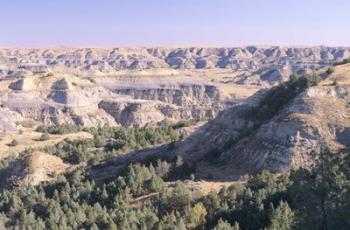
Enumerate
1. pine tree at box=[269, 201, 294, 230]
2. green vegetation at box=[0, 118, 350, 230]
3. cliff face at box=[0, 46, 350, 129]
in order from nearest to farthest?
green vegetation at box=[0, 118, 350, 230]
pine tree at box=[269, 201, 294, 230]
cliff face at box=[0, 46, 350, 129]

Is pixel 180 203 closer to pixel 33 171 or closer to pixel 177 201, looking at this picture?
pixel 177 201

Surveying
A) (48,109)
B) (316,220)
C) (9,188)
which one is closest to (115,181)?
(9,188)

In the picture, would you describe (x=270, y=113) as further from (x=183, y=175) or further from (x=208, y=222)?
(x=208, y=222)

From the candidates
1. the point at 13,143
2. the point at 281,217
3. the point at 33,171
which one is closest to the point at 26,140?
the point at 13,143

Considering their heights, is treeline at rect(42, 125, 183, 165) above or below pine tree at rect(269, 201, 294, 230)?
below

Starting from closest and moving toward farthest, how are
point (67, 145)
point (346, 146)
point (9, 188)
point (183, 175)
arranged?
1. point (346, 146)
2. point (183, 175)
3. point (9, 188)
4. point (67, 145)

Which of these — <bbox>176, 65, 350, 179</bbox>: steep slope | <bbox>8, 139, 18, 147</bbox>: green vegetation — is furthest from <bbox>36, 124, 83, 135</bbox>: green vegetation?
<bbox>176, 65, 350, 179</bbox>: steep slope

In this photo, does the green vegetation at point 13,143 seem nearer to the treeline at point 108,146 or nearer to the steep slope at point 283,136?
the treeline at point 108,146

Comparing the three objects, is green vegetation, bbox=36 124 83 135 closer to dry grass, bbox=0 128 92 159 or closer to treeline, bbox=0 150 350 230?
dry grass, bbox=0 128 92 159

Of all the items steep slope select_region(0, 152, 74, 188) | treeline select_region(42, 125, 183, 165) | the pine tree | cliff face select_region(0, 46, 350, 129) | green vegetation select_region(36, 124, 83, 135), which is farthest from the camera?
cliff face select_region(0, 46, 350, 129)
